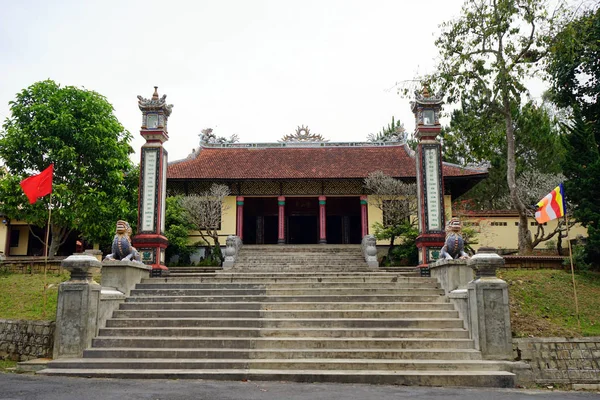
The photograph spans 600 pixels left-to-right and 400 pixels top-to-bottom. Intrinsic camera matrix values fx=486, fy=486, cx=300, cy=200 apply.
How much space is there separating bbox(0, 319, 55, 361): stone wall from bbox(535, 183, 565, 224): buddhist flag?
9.02m

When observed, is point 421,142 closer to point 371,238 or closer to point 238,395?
point 371,238

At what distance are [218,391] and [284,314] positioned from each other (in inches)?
112

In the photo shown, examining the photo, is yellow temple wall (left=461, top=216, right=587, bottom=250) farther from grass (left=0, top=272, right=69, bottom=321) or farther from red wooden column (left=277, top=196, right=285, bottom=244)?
grass (left=0, top=272, right=69, bottom=321)

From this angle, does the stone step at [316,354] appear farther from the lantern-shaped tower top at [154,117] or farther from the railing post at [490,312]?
the lantern-shaped tower top at [154,117]

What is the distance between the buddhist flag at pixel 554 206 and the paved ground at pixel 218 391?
3.90 meters

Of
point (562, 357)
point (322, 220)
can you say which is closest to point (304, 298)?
point (562, 357)

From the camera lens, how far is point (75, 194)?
14570 mm

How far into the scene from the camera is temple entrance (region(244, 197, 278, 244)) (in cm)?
2177

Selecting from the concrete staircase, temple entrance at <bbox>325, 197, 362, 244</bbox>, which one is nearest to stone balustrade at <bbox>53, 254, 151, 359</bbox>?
the concrete staircase

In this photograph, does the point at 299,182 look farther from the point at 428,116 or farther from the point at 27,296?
the point at 27,296

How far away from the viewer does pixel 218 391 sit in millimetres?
5555

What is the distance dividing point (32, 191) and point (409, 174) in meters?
13.8

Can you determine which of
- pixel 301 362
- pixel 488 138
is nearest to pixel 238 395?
pixel 301 362

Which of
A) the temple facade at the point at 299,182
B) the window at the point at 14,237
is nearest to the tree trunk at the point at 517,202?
the temple facade at the point at 299,182
